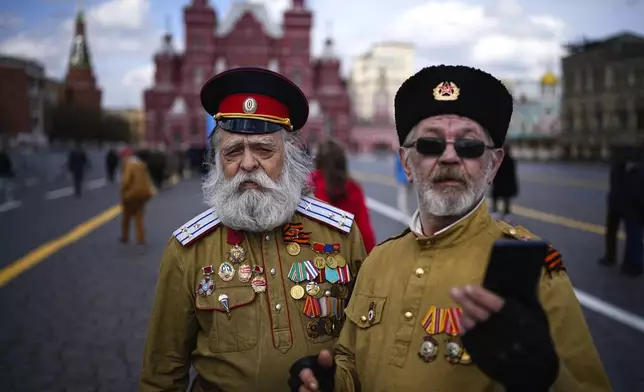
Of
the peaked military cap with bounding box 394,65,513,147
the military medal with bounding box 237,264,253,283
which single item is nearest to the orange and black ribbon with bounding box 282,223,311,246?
the military medal with bounding box 237,264,253,283

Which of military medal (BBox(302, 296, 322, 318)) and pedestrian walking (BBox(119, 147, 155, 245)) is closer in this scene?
military medal (BBox(302, 296, 322, 318))

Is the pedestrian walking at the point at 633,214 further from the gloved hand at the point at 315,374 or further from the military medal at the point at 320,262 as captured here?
the gloved hand at the point at 315,374

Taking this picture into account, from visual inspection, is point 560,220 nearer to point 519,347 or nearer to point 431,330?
point 431,330

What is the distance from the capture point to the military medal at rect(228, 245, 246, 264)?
2.66 m

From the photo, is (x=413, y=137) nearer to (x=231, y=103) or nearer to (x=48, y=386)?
(x=231, y=103)

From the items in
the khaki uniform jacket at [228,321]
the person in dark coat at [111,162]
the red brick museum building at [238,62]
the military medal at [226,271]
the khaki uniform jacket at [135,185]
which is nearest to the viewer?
the khaki uniform jacket at [228,321]

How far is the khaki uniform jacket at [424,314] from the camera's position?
1.80m

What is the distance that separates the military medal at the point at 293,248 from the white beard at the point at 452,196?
746mm

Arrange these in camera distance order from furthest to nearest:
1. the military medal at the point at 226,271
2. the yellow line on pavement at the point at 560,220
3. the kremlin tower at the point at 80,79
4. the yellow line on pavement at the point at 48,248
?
the kremlin tower at the point at 80,79
the yellow line on pavement at the point at 560,220
the yellow line on pavement at the point at 48,248
the military medal at the point at 226,271

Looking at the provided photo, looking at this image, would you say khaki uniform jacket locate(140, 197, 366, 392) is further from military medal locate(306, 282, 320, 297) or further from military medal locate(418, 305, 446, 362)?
military medal locate(418, 305, 446, 362)

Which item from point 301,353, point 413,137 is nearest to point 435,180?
point 413,137

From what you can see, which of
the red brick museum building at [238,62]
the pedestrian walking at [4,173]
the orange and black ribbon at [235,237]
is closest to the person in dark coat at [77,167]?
the pedestrian walking at [4,173]

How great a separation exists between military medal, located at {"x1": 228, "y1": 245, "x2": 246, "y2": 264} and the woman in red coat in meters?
3.28

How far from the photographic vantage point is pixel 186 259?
103 inches
